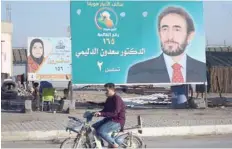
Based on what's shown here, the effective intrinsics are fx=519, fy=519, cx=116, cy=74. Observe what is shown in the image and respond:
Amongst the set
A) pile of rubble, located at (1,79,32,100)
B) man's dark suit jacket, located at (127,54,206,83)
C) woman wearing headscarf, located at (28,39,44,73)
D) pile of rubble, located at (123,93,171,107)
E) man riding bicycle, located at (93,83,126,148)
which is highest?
woman wearing headscarf, located at (28,39,44,73)

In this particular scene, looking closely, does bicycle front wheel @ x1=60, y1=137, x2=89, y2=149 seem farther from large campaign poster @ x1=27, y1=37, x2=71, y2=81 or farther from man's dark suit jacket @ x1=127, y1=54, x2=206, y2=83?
large campaign poster @ x1=27, y1=37, x2=71, y2=81

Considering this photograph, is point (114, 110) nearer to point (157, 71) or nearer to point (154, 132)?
point (154, 132)

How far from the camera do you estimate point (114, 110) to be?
953cm

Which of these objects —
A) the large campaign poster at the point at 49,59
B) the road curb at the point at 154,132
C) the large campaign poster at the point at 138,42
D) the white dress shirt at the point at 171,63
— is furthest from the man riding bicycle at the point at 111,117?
the large campaign poster at the point at 49,59

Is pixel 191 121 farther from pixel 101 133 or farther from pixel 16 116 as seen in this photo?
pixel 101 133

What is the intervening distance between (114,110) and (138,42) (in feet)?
37.9

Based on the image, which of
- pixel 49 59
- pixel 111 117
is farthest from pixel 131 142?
pixel 49 59

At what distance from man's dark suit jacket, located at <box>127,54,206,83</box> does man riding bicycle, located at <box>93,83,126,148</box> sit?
11.4 metres

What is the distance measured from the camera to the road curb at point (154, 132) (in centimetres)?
1430

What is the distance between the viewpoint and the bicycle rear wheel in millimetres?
A: 9875

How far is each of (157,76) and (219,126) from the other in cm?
584

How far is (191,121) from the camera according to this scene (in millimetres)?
17453

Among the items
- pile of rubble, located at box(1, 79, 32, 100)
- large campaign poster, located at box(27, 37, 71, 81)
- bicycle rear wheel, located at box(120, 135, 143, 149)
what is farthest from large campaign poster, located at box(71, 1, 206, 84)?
pile of rubble, located at box(1, 79, 32, 100)

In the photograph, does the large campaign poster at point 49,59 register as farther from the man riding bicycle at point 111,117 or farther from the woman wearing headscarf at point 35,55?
the man riding bicycle at point 111,117
